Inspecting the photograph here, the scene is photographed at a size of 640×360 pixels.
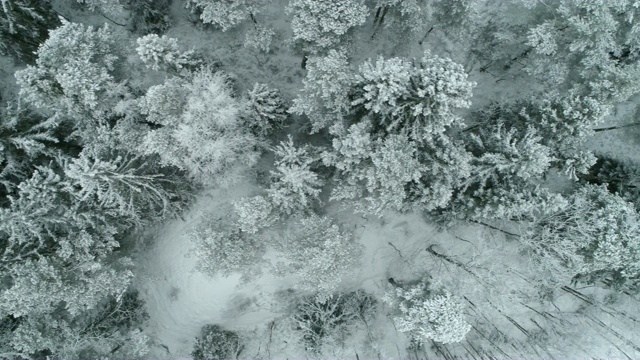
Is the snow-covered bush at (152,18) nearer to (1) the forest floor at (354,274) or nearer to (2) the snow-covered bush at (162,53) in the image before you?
(1) the forest floor at (354,274)

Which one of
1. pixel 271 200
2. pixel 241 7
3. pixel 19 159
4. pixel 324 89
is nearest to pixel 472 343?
pixel 271 200

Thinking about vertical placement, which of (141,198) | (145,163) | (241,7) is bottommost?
(141,198)

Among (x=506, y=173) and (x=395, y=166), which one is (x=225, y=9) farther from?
(x=506, y=173)

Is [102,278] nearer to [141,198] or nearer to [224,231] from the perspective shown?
[141,198]

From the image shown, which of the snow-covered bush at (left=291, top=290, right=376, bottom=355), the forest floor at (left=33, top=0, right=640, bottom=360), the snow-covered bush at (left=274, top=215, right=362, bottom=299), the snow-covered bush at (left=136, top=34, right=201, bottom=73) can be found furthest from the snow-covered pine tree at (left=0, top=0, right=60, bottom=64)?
the snow-covered bush at (left=291, top=290, right=376, bottom=355)

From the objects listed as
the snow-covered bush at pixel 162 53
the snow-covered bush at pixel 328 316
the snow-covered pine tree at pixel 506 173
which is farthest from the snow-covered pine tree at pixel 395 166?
the snow-covered bush at pixel 162 53

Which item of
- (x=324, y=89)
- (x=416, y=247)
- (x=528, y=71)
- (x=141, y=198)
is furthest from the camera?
(x=416, y=247)

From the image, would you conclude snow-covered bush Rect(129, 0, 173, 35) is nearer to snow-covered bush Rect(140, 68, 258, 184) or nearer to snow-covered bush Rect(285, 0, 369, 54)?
snow-covered bush Rect(140, 68, 258, 184)
